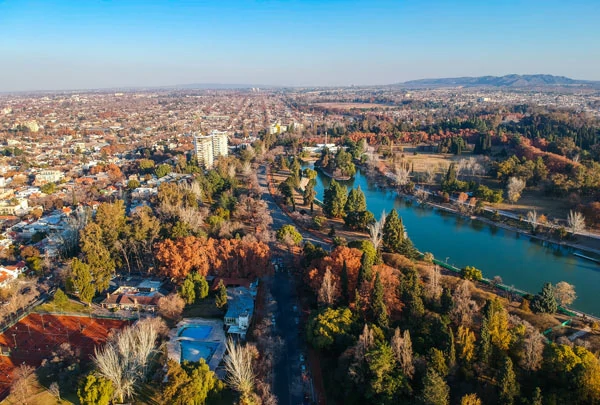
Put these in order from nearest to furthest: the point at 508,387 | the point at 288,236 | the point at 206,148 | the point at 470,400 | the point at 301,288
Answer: the point at 470,400, the point at 508,387, the point at 301,288, the point at 288,236, the point at 206,148

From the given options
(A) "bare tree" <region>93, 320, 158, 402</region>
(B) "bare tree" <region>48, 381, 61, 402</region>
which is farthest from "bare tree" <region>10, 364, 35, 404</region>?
(A) "bare tree" <region>93, 320, 158, 402</region>

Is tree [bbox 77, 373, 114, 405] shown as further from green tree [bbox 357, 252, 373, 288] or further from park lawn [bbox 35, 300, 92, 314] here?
green tree [bbox 357, 252, 373, 288]

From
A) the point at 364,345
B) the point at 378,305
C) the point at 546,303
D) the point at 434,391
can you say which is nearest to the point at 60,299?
the point at 364,345

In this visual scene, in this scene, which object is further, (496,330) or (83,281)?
(83,281)

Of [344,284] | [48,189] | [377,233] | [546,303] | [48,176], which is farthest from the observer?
[48,176]

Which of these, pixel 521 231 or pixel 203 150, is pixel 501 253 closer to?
pixel 521 231

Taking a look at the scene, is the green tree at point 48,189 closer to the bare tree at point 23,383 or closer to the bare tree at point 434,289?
the bare tree at point 23,383
